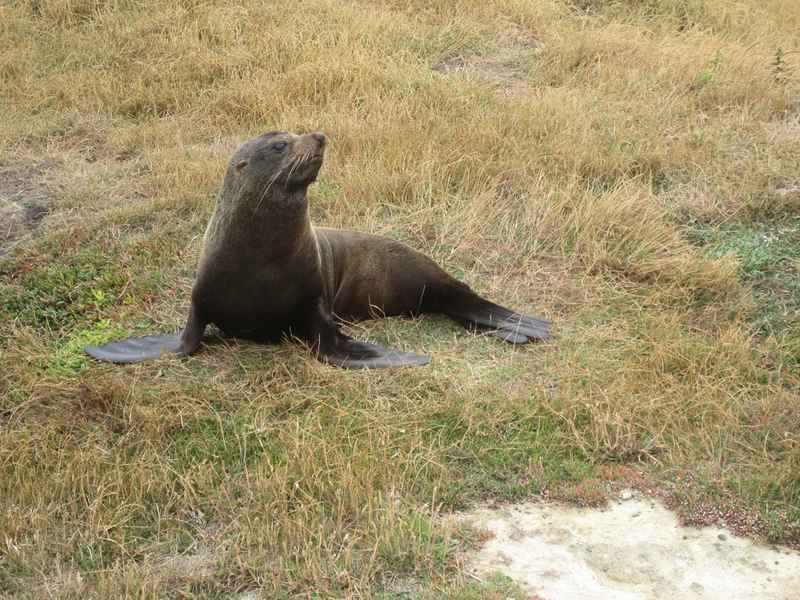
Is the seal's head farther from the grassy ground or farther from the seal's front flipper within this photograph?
the grassy ground

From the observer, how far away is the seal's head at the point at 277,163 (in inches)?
191

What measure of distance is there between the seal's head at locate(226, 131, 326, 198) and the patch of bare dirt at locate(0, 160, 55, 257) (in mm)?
2088

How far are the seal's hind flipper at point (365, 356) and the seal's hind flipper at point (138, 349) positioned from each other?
2.38 ft

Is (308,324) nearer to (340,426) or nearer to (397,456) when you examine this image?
(340,426)

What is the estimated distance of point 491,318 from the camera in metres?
5.39

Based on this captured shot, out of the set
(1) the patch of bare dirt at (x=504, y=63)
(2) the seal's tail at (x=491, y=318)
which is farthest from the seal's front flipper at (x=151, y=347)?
(1) the patch of bare dirt at (x=504, y=63)

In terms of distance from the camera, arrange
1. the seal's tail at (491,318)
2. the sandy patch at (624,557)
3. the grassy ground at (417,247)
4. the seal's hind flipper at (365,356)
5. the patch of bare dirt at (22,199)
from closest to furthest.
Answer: the sandy patch at (624,557), the grassy ground at (417,247), the seal's hind flipper at (365,356), the seal's tail at (491,318), the patch of bare dirt at (22,199)

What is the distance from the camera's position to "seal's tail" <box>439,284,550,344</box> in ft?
17.1

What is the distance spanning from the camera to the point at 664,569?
11.4 feet

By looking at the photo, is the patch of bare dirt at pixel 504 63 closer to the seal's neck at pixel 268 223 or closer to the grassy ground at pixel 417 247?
the grassy ground at pixel 417 247

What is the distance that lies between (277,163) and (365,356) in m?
1.04

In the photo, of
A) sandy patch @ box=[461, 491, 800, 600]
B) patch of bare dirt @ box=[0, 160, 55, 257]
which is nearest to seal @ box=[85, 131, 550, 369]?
sandy patch @ box=[461, 491, 800, 600]

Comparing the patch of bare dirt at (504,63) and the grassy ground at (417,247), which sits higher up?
the patch of bare dirt at (504,63)

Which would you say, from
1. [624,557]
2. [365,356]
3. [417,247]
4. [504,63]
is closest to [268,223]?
[365,356]
